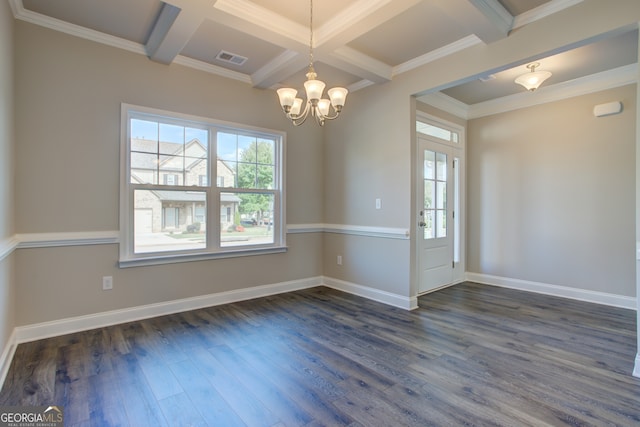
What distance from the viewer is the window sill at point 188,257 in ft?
10.7

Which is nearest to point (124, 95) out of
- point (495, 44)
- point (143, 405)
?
point (143, 405)

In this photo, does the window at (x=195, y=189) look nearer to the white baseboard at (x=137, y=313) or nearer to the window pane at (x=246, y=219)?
the window pane at (x=246, y=219)

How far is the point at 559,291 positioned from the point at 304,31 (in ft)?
14.3

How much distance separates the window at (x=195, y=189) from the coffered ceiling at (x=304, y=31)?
0.71 meters

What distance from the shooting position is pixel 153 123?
342 cm

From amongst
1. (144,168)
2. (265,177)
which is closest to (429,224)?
(265,177)

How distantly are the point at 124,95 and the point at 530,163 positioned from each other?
495 cm

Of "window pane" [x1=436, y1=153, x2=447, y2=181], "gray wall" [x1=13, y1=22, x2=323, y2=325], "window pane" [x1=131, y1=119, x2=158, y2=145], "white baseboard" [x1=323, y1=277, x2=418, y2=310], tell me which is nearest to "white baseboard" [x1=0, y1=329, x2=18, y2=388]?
"gray wall" [x1=13, y1=22, x2=323, y2=325]

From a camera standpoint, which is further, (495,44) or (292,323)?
(292,323)

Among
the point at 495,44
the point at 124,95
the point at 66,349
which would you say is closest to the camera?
the point at 66,349

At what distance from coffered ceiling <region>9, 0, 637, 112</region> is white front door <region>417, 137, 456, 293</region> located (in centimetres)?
118

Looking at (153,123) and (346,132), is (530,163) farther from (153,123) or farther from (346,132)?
(153,123)

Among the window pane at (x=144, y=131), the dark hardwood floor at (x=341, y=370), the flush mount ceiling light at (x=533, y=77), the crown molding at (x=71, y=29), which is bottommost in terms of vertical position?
the dark hardwood floor at (x=341, y=370)

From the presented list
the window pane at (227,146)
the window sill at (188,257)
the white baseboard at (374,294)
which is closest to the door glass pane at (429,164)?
the white baseboard at (374,294)
